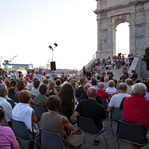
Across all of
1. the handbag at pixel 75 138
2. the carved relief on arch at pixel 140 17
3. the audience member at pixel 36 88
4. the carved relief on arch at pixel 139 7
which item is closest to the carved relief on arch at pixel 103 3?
the carved relief on arch at pixel 139 7

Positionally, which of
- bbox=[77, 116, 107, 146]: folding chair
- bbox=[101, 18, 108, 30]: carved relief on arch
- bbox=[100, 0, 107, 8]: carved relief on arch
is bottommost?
bbox=[77, 116, 107, 146]: folding chair

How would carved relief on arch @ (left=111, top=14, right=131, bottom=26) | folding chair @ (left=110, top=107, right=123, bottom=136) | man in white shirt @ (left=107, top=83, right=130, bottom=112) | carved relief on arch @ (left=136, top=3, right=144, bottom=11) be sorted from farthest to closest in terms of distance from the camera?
carved relief on arch @ (left=111, top=14, right=131, bottom=26) → carved relief on arch @ (left=136, top=3, right=144, bottom=11) → man in white shirt @ (left=107, top=83, right=130, bottom=112) → folding chair @ (left=110, top=107, right=123, bottom=136)

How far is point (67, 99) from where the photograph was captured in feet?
12.6

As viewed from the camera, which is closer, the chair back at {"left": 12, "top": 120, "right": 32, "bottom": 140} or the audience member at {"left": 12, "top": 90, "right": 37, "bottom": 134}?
the chair back at {"left": 12, "top": 120, "right": 32, "bottom": 140}

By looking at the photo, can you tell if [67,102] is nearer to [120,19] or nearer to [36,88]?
[36,88]

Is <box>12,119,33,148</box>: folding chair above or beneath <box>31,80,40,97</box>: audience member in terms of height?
beneath

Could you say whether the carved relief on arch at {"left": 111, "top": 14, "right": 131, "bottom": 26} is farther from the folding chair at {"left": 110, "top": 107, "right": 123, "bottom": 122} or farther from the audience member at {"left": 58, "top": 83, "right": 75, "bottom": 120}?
→ the audience member at {"left": 58, "top": 83, "right": 75, "bottom": 120}

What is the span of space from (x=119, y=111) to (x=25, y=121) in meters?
2.48

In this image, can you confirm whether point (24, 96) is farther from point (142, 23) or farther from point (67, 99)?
point (142, 23)

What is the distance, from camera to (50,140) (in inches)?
113

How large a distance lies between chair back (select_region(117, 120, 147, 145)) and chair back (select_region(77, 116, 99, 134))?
57 centimetres

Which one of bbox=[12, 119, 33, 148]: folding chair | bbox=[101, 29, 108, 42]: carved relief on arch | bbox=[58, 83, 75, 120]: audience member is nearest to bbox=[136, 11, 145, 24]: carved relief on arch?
bbox=[101, 29, 108, 42]: carved relief on arch

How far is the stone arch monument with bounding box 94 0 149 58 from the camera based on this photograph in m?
25.6

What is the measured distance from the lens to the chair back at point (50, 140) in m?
2.76
